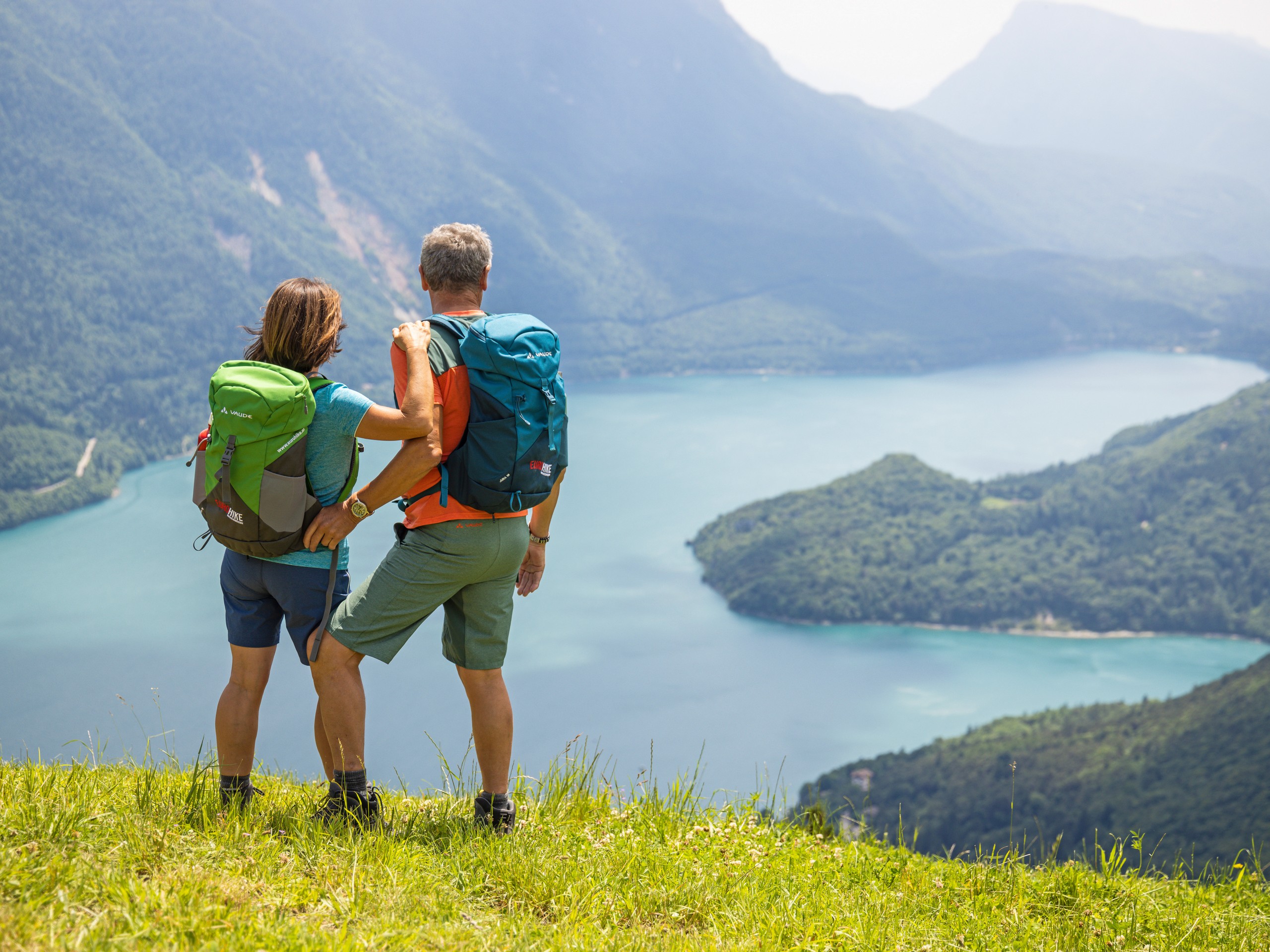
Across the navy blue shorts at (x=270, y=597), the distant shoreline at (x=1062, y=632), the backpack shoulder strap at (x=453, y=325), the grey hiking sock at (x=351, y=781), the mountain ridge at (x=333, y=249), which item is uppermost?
the mountain ridge at (x=333, y=249)

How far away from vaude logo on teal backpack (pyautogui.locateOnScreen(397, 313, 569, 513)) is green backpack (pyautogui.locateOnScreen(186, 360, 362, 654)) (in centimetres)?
34

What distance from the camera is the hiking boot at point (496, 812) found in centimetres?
250

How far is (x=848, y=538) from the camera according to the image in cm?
7562

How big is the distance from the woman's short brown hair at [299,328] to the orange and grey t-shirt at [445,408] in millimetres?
179

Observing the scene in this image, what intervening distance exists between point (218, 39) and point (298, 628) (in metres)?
185

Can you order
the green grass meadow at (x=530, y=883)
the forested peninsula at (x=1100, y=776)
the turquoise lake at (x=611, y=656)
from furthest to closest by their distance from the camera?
the turquoise lake at (x=611, y=656)
the forested peninsula at (x=1100, y=776)
the green grass meadow at (x=530, y=883)

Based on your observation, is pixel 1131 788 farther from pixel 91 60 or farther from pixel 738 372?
pixel 91 60

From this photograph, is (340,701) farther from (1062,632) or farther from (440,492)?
(1062,632)

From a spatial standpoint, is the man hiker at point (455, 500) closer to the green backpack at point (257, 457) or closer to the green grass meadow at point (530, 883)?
the green backpack at point (257, 457)

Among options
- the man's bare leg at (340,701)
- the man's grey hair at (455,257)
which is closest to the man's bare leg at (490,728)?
the man's bare leg at (340,701)

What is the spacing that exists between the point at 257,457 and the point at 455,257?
2.30 ft

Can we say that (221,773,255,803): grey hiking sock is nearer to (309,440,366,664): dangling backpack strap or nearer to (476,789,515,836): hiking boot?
(309,440,366,664): dangling backpack strap

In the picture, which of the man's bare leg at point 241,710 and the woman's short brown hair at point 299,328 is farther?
the man's bare leg at point 241,710

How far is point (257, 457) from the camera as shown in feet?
7.43
